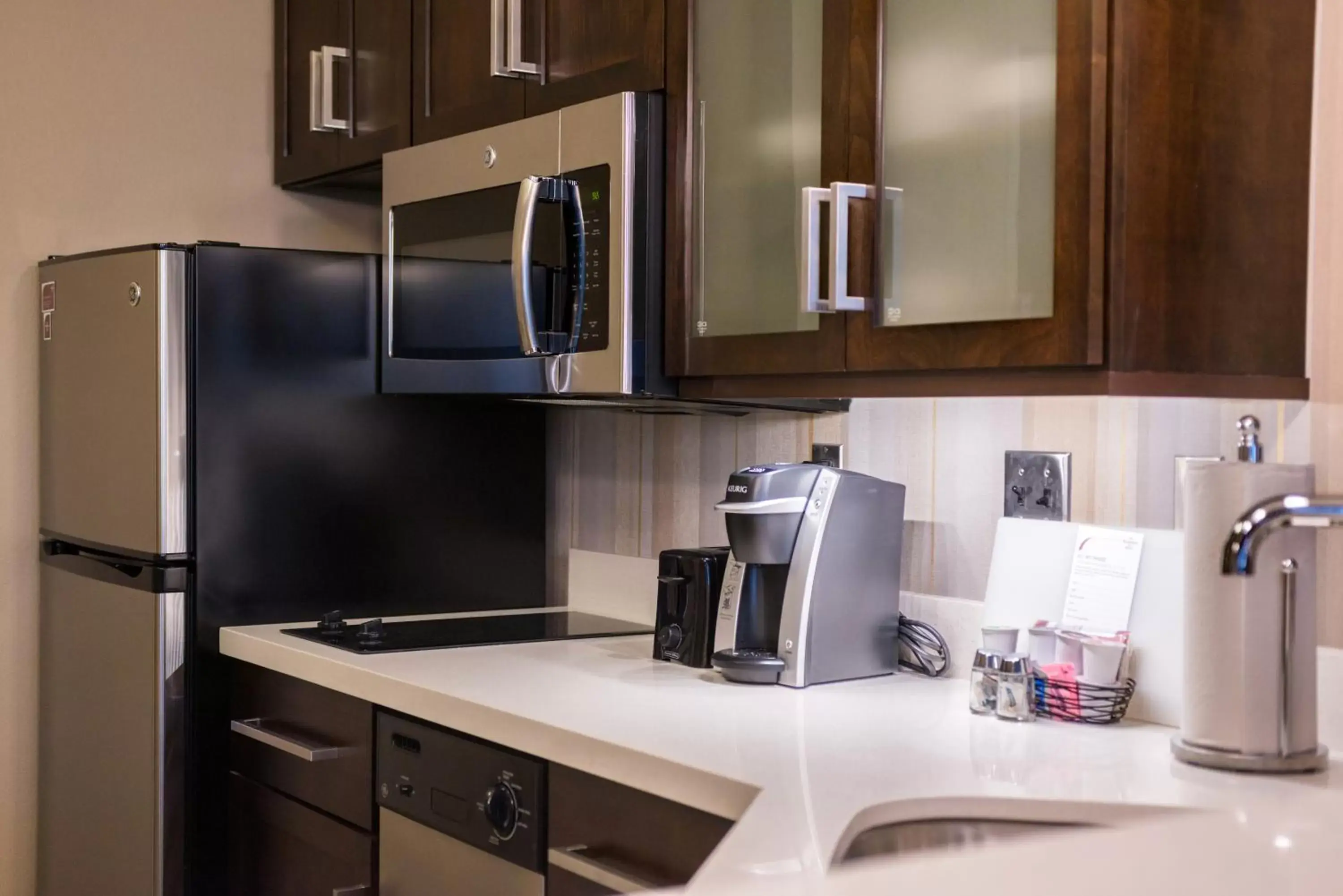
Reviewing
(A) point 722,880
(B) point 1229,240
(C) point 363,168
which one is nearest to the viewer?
(A) point 722,880

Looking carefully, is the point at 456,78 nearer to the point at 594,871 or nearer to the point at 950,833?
the point at 594,871

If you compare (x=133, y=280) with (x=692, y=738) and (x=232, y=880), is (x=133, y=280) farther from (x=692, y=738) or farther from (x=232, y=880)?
(x=692, y=738)

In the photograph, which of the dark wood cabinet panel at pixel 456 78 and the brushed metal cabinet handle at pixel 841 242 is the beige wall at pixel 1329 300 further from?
the dark wood cabinet panel at pixel 456 78

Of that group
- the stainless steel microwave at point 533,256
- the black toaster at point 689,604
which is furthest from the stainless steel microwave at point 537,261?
the black toaster at point 689,604

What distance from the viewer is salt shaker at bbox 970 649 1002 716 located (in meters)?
1.67

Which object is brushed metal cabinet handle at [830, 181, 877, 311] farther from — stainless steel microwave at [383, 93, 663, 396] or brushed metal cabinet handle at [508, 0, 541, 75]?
brushed metal cabinet handle at [508, 0, 541, 75]

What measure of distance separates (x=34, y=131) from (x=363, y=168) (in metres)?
0.65

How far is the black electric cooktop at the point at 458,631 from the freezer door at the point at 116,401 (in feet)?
0.98

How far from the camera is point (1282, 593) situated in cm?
140

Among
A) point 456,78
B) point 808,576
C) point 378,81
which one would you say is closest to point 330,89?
point 378,81

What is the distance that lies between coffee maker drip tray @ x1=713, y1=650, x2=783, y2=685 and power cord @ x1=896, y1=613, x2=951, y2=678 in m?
0.21

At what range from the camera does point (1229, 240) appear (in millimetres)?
1517

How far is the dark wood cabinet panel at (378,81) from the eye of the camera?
2482 millimetres

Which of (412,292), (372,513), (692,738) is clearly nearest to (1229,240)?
(692,738)
